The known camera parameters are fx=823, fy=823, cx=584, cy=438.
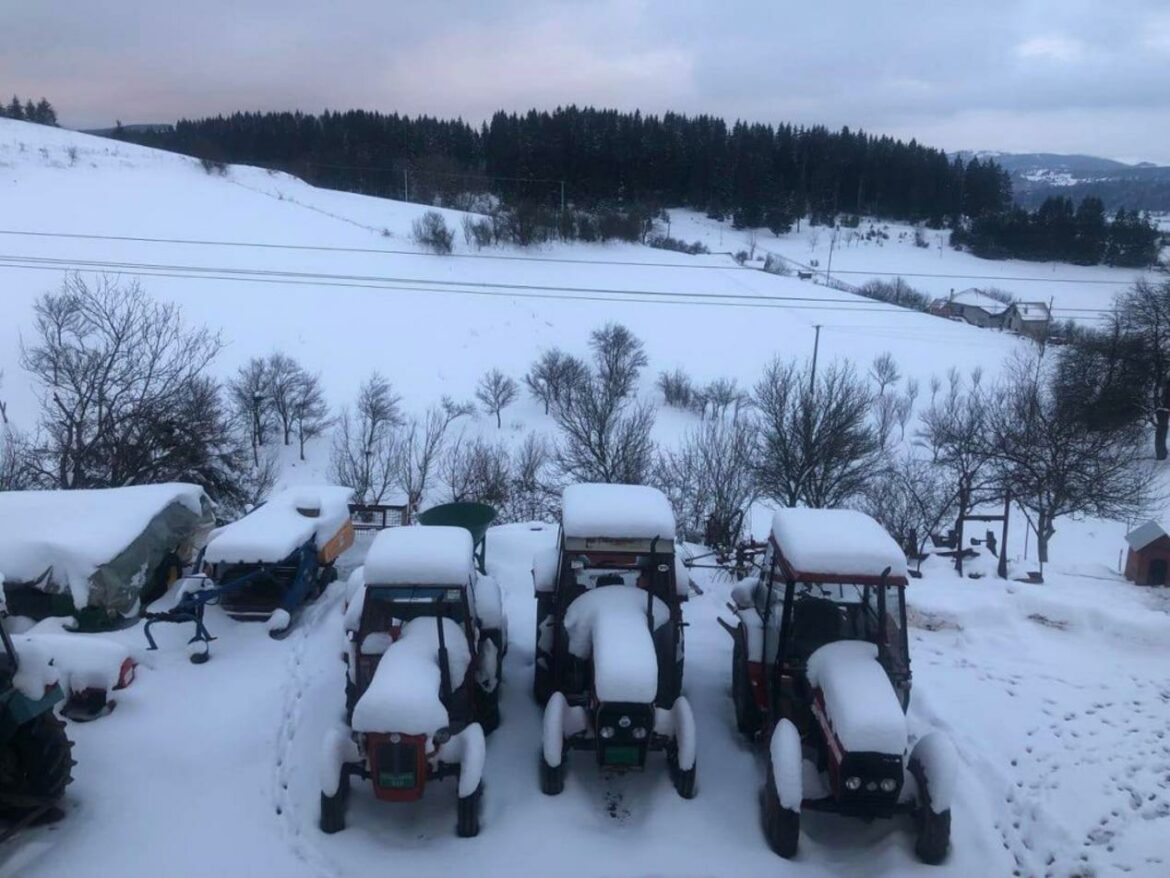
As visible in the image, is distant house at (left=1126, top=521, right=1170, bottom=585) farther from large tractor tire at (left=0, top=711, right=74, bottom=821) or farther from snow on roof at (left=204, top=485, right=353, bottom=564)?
large tractor tire at (left=0, top=711, right=74, bottom=821)

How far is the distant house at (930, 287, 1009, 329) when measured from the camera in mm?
53594

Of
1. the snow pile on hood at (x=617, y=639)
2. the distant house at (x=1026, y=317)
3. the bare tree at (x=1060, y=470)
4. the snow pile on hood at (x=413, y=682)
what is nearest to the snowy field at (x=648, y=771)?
the snow pile on hood at (x=413, y=682)

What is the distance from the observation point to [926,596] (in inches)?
382

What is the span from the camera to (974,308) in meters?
55.4

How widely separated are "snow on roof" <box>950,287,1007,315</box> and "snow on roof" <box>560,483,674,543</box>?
55.1 metres

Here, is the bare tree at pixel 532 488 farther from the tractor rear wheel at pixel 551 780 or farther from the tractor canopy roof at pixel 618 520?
the tractor rear wheel at pixel 551 780

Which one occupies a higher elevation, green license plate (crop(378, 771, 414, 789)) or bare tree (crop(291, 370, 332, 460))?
green license plate (crop(378, 771, 414, 789))

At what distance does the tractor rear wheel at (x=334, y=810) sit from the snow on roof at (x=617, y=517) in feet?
8.34

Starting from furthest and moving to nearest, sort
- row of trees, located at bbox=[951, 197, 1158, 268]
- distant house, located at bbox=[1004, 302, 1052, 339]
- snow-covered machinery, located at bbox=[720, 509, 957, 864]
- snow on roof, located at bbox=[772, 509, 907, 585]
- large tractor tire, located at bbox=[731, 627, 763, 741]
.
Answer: row of trees, located at bbox=[951, 197, 1158, 268]
distant house, located at bbox=[1004, 302, 1052, 339]
large tractor tire, located at bbox=[731, 627, 763, 741]
snow on roof, located at bbox=[772, 509, 907, 585]
snow-covered machinery, located at bbox=[720, 509, 957, 864]

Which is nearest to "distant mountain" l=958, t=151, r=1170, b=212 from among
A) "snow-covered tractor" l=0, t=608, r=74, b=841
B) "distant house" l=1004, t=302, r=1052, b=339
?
"distant house" l=1004, t=302, r=1052, b=339

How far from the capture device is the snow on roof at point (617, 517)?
6.83 metres

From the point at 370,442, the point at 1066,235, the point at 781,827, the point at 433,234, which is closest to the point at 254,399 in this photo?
the point at 370,442

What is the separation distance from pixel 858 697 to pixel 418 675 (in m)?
3.13

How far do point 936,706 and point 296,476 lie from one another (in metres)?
24.6
